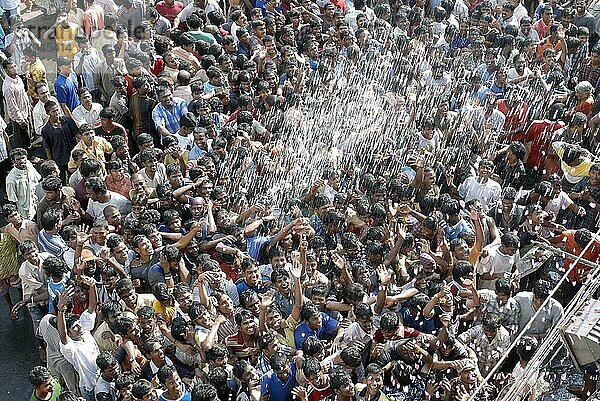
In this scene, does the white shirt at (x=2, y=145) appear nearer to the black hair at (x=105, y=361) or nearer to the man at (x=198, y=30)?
the man at (x=198, y=30)

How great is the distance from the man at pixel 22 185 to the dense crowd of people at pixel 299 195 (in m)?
0.02

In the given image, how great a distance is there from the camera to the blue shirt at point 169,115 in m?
11.1

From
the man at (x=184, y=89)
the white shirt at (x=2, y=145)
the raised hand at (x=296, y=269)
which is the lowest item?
the white shirt at (x=2, y=145)

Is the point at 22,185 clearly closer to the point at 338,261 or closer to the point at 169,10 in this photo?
the point at 338,261

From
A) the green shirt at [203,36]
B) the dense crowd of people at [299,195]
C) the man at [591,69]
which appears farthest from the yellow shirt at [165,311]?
the man at [591,69]

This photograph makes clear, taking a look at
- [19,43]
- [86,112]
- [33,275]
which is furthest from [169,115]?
[33,275]

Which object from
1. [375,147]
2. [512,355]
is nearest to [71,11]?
[375,147]

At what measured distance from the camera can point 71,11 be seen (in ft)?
43.3

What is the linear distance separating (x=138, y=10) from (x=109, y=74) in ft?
5.60

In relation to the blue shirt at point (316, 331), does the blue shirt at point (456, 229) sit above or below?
above

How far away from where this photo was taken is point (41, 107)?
1121cm

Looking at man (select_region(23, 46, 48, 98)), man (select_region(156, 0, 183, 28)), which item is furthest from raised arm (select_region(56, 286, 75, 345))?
man (select_region(156, 0, 183, 28))

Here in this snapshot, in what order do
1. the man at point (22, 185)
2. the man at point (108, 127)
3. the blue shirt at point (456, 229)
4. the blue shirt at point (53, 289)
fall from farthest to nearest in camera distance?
the man at point (108, 127) < the man at point (22, 185) < the blue shirt at point (456, 229) < the blue shirt at point (53, 289)

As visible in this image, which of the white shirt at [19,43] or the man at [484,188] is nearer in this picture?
the man at [484,188]
